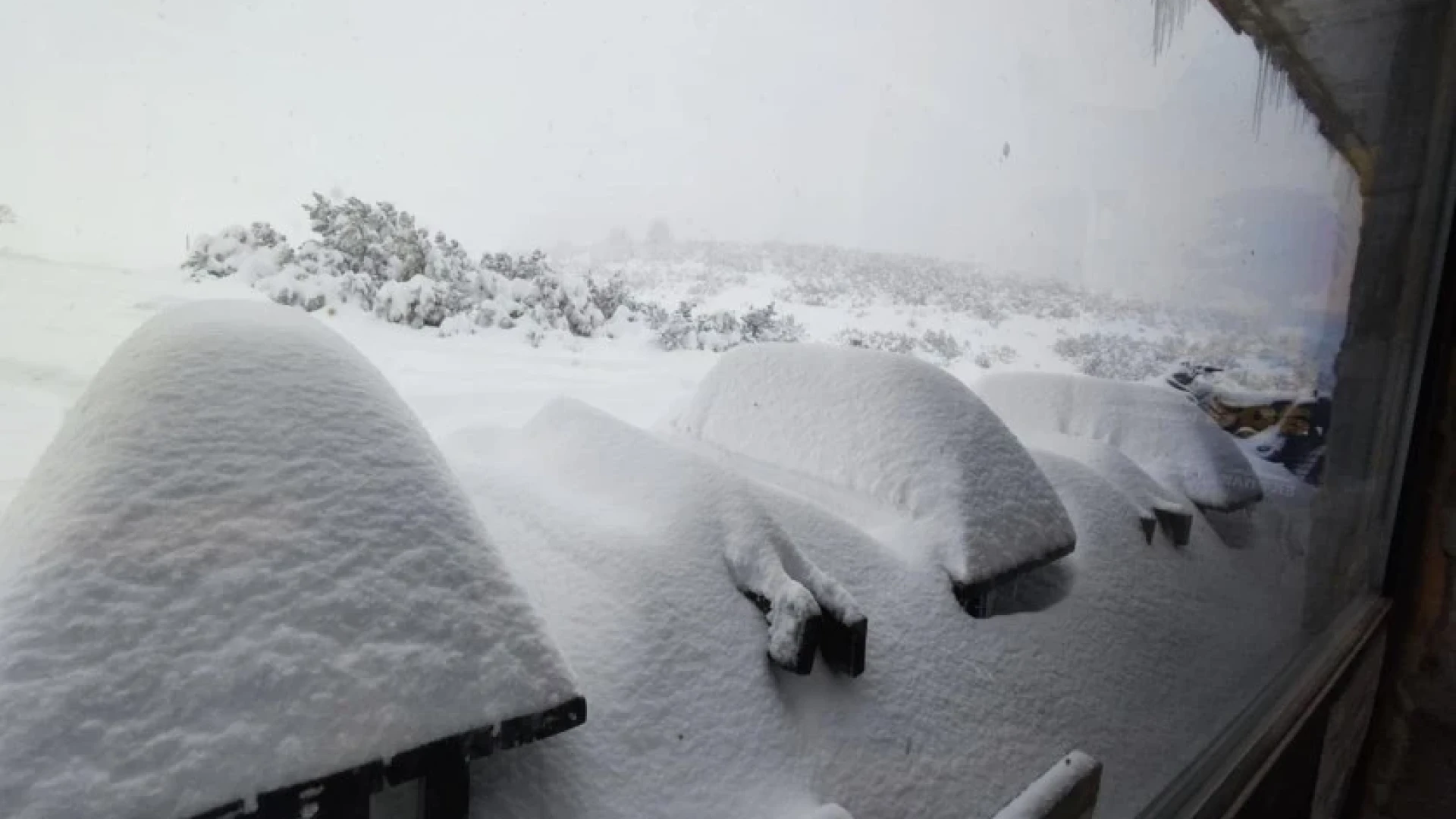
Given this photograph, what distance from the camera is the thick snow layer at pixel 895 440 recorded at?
1.43 meters

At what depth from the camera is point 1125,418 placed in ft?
7.50

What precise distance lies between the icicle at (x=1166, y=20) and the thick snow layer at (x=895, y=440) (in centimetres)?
122

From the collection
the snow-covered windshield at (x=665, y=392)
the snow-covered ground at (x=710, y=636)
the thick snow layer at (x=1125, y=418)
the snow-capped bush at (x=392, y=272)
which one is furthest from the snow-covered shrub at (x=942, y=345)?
the snow-capped bush at (x=392, y=272)

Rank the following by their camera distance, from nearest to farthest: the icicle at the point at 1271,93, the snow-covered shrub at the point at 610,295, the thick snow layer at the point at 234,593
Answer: the thick snow layer at the point at 234,593 < the snow-covered shrub at the point at 610,295 < the icicle at the point at 1271,93

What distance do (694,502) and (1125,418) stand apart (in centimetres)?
174

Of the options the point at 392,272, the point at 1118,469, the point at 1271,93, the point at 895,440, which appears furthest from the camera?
the point at 1271,93

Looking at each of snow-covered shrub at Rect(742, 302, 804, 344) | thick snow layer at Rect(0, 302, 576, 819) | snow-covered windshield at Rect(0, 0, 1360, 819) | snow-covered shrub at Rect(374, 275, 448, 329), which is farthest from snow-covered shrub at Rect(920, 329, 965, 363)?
thick snow layer at Rect(0, 302, 576, 819)

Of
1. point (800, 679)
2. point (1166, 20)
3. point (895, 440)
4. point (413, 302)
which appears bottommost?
point (800, 679)

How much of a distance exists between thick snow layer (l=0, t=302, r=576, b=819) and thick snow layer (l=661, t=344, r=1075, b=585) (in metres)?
0.93

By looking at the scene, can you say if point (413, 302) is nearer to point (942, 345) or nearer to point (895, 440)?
point (895, 440)

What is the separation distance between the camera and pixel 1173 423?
7.41ft

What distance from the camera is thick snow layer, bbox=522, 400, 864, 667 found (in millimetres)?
994

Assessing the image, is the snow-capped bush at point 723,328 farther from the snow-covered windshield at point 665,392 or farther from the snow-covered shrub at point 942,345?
the snow-covered shrub at point 942,345

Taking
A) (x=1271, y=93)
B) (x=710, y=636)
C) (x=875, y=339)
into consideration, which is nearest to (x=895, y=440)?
(x=875, y=339)
